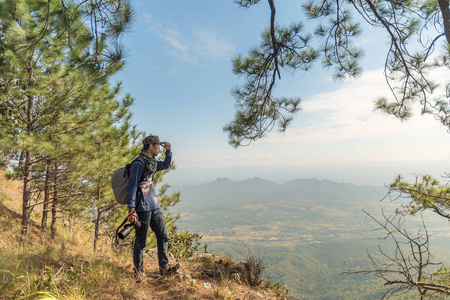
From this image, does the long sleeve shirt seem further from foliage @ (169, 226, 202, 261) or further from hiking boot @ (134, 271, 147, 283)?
foliage @ (169, 226, 202, 261)

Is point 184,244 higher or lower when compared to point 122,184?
lower

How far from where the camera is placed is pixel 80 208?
20.5ft

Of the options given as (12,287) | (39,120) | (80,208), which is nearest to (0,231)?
(80,208)

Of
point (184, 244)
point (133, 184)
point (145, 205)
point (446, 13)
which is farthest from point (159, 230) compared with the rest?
point (446, 13)

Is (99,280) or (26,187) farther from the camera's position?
(26,187)

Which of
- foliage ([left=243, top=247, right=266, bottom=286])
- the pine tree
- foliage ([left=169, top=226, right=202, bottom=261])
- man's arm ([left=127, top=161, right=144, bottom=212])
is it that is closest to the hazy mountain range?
foliage ([left=243, top=247, right=266, bottom=286])

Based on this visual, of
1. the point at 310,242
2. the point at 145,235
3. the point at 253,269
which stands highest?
the point at 145,235

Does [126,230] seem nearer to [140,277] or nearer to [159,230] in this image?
[159,230]

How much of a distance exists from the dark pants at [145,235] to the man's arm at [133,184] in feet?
0.82

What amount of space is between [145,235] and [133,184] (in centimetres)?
73

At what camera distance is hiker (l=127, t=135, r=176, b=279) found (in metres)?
2.68

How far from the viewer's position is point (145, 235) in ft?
9.35

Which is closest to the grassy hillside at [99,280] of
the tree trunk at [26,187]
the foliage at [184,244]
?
the tree trunk at [26,187]

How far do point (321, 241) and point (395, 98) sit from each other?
133 m
